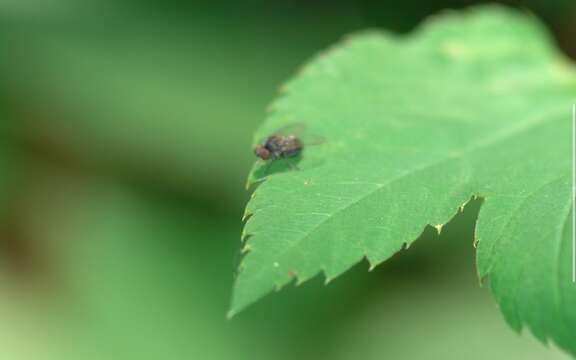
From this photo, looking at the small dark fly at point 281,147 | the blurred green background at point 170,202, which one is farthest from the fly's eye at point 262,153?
the blurred green background at point 170,202

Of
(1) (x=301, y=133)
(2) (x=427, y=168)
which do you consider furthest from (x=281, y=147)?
(2) (x=427, y=168)

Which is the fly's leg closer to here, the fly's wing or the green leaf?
the green leaf

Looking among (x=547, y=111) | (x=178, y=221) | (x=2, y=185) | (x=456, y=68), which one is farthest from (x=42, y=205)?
(x=547, y=111)

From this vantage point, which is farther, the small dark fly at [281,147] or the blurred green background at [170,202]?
the blurred green background at [170,202]

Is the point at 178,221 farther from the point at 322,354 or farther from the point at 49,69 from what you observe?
Result: the point at 49,69

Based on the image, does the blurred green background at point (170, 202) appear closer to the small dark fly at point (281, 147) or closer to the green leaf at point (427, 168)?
the green leaf at point (427, 168)

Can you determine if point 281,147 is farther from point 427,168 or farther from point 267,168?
point 427,168
